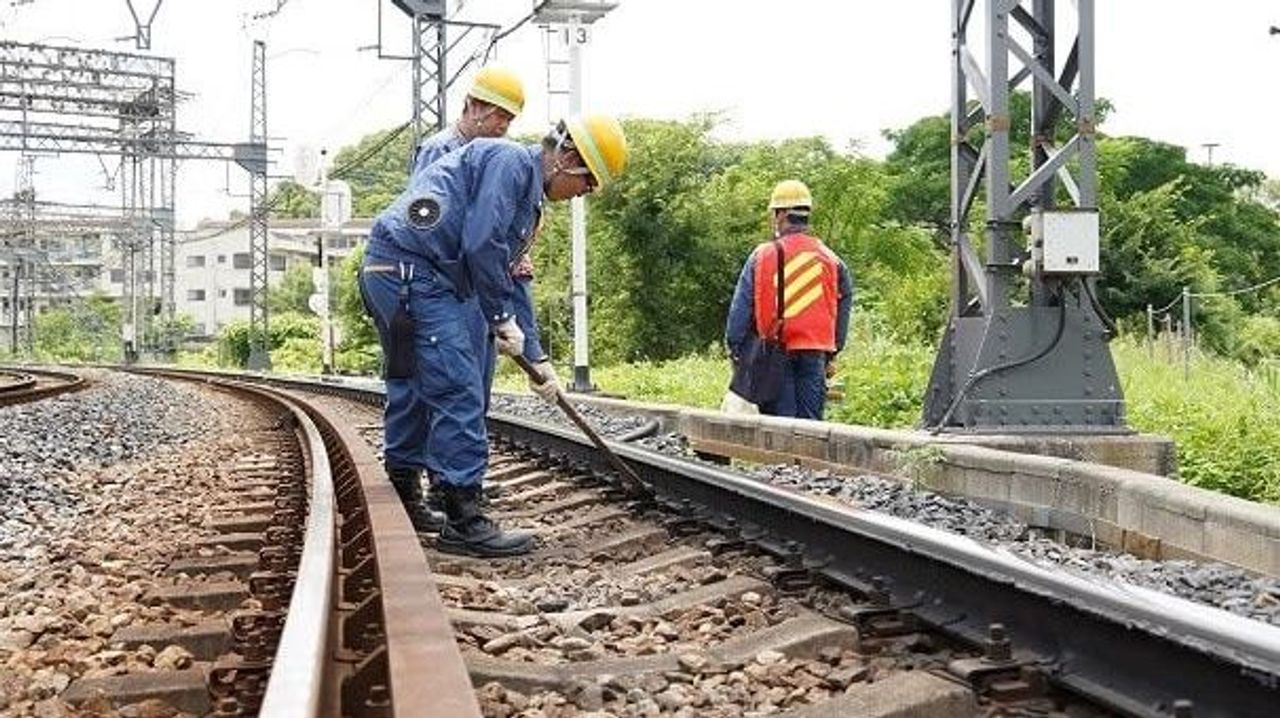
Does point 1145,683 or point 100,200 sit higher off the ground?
point 100,200

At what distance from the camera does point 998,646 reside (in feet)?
9.36

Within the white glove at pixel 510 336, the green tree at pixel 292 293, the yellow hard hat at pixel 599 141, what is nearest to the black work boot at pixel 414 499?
the white glove at pixel 510 336

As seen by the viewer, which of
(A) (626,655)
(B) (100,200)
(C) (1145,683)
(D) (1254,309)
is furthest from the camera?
(B) (100,200)

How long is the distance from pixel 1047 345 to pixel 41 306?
344 feet

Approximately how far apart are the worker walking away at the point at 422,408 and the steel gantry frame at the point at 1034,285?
8.10 feet

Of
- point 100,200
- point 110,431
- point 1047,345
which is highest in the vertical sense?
point 100,200

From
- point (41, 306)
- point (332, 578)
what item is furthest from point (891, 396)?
point (41, 306)

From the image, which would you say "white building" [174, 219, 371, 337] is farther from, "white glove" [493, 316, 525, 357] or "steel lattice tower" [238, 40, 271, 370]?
"white glove" [493, 316, 525, 357]

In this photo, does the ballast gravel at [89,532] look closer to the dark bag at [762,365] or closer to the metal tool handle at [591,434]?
the metal tool handle at [591,434]

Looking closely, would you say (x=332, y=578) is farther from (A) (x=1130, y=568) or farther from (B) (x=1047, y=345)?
(B) (x=1047, y=345)

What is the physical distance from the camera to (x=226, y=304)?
112250 mm

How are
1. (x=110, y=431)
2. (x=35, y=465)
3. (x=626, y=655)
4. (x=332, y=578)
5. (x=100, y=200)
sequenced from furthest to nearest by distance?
(x=100, y=200)
(x=110, y=431)
(x=35, y=465)
(x=332, y=578)
(x=626, y=655)

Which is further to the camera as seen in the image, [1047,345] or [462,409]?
[1047,345]

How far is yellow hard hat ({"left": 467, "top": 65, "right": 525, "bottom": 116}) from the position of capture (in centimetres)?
589
